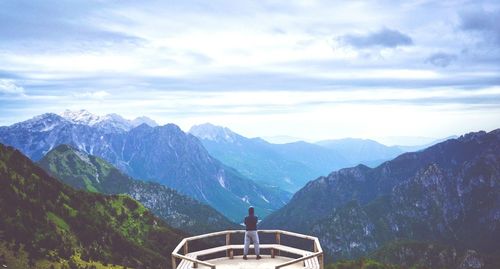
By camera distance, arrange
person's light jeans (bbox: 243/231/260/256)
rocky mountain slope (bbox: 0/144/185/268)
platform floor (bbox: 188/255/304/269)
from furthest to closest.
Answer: rocky mountain slope (bbox: 0/144/185/268)
person's light jeans (bbox: 243/231/260/256)
platform floor (bbox: 188/255/304/269)

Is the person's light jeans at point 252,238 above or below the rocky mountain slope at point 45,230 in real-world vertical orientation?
above

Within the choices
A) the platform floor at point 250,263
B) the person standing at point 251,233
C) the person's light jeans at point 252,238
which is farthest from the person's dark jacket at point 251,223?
the platform floor at point 250,263

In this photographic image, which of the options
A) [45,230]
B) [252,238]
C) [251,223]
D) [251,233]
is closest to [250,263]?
[252,238]

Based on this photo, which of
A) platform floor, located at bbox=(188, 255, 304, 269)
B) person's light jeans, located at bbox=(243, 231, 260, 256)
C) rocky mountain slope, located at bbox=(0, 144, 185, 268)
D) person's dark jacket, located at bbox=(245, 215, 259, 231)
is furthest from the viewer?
rocky mountain slope, located at bbox=(0, 144, 185, 268)

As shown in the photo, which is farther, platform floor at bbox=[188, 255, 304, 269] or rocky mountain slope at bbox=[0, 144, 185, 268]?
rocky mountain slope at bbox=[0, 144, 185, 268]

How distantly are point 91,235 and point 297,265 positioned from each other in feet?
521

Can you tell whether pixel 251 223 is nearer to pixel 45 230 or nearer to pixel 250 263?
pixel 250 263

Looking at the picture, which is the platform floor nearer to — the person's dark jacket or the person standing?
the person standing

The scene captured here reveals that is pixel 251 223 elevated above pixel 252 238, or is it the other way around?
pixel 251 223

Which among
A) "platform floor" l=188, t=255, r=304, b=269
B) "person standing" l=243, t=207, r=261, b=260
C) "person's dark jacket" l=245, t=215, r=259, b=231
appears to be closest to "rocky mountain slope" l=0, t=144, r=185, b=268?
"platform floor" l=188, t=255, r=304, b=269

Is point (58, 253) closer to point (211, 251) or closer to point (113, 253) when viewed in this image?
point (113, 253)

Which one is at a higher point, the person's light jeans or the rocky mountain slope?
the person's light jeans

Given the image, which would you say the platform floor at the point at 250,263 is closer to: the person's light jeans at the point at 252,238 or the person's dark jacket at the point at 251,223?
the person's light jeans at the point at 252,238

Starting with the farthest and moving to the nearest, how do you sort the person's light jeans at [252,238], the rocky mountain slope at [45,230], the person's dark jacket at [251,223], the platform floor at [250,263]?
1. the rocky mountain slope at [45,230]
2. the person's dark jacket at [251,223]
3. the person's light jeans at [252,238]
4. the platform floor at [250,263]
